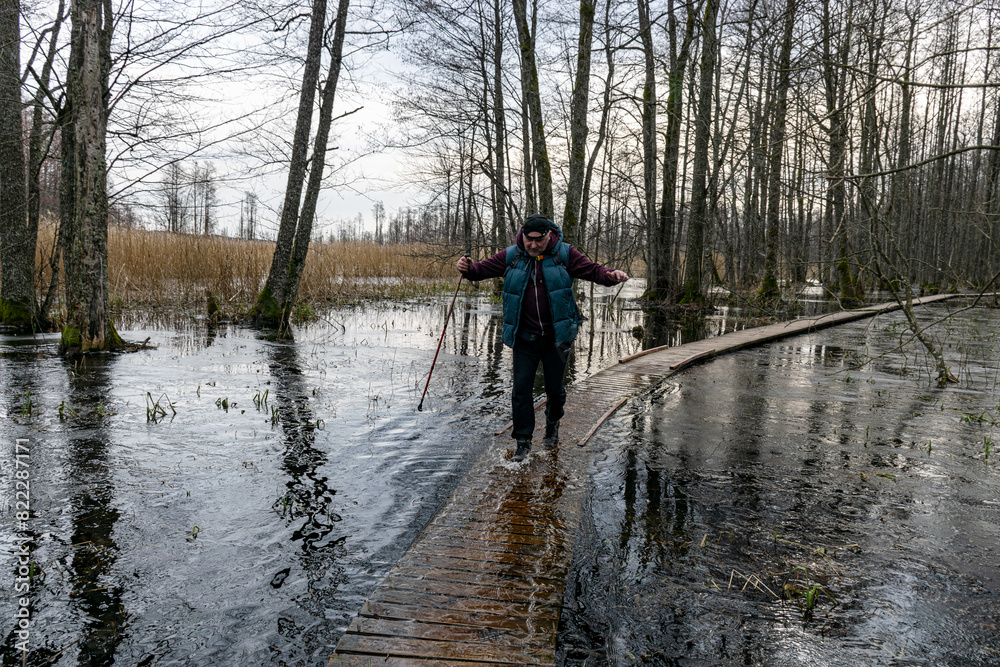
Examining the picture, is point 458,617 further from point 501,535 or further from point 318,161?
→ point 318,161

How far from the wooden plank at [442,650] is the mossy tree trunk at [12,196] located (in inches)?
450

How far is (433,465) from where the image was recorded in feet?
17.9

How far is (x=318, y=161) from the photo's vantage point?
44.1ft

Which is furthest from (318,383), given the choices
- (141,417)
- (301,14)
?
(301,14)

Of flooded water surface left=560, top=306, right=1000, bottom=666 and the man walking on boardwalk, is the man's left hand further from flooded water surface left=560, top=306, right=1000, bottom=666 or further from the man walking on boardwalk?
flooded water surface left=560, top=306, right=1000, bottom=666

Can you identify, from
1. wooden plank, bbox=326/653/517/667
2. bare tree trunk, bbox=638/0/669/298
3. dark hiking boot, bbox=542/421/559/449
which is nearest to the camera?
wooden plank, bbox=326/653/517/667

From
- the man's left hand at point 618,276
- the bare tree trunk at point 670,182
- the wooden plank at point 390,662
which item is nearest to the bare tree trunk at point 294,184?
the bare tree trunk at point 670,182

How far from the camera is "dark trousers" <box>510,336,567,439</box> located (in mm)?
5039

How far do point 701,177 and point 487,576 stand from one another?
690 inches

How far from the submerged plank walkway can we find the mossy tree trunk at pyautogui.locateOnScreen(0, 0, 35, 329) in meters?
10.2

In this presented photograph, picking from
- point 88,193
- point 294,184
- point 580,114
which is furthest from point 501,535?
point 294,184

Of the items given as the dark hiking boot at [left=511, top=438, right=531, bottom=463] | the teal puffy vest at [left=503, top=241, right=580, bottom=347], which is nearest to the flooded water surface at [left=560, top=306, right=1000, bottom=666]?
the dark hiking boot at [left=511, top=438, right=531, bottom=463]

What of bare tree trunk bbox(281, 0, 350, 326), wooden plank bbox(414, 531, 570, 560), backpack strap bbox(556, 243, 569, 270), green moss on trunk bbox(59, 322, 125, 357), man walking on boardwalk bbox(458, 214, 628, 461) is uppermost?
bare tree trunk bbox(281, 0, 350, 326)

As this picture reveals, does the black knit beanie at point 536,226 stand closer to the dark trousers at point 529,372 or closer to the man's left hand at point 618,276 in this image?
the man's left hand at point 618,276
